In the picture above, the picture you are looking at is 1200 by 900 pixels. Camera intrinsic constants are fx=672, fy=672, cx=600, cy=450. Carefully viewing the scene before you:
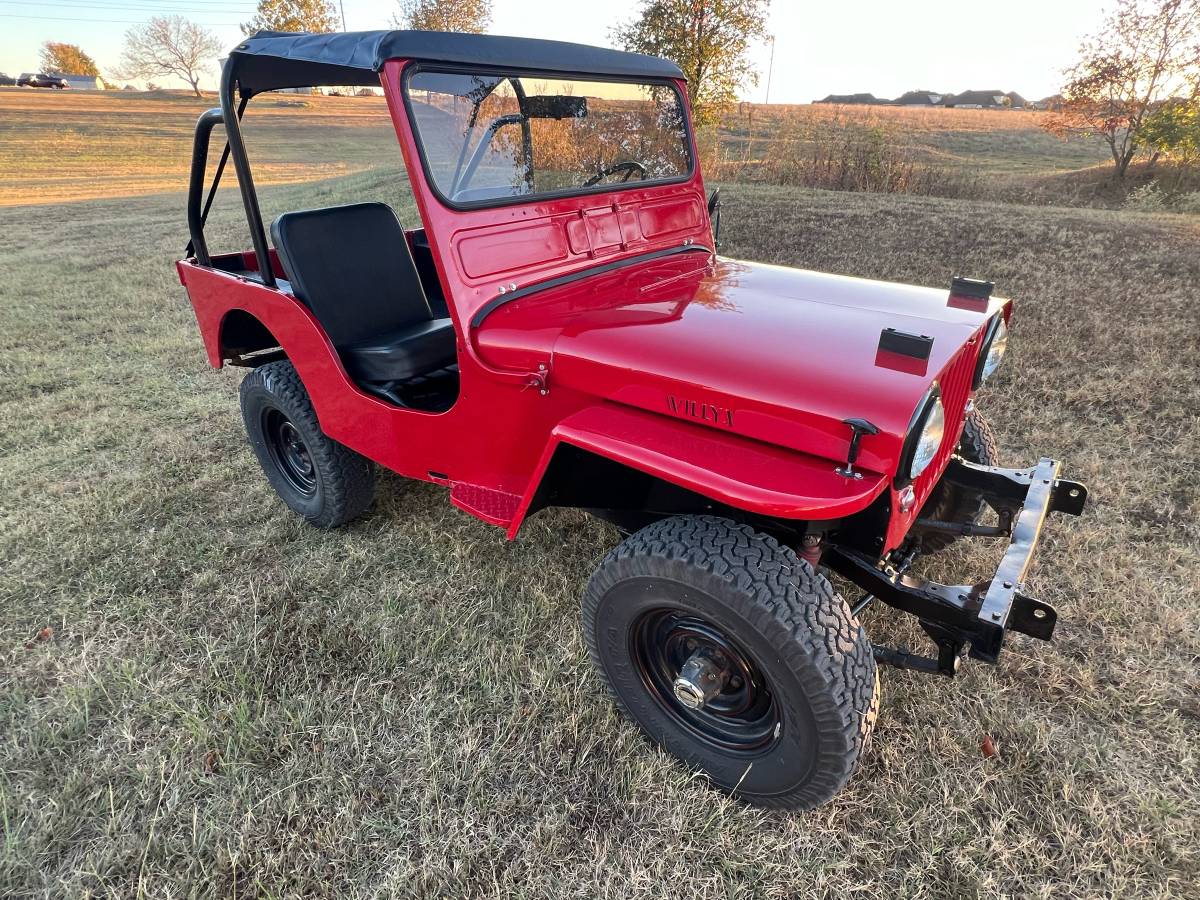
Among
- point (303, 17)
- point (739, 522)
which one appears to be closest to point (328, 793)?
point (739, 522)

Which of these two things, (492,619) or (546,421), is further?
(492,619)

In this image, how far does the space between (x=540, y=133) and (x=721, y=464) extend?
5.32 feet

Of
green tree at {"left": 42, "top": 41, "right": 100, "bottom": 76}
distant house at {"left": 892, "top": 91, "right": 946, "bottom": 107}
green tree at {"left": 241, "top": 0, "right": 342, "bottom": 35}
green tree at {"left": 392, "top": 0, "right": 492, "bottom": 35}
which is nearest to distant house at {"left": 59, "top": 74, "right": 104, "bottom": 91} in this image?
green tree at {"left": 42, "top": 41, "right": 100, "bottom": 76}

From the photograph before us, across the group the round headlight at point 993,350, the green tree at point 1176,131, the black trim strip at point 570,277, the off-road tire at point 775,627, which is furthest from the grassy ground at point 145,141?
the green tree at point 1176,131

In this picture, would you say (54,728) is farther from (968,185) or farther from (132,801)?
(968,185)

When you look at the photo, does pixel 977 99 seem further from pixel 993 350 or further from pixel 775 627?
pixel 775 627

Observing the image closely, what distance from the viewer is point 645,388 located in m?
1.80

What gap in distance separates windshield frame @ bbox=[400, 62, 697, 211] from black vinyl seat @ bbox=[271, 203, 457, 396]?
696 mm

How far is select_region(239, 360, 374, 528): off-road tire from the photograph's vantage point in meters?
2.85

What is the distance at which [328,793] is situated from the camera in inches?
74.2

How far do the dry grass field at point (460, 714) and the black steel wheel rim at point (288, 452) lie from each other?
169 mm

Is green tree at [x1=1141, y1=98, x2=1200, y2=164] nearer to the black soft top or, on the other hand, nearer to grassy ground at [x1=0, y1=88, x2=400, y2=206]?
the black soft top

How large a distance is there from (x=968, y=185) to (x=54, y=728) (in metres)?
12.9

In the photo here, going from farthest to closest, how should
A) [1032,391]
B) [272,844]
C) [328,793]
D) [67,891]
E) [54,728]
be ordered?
[1032,391], [54,728], [328,793], [272,844], [67,891]
